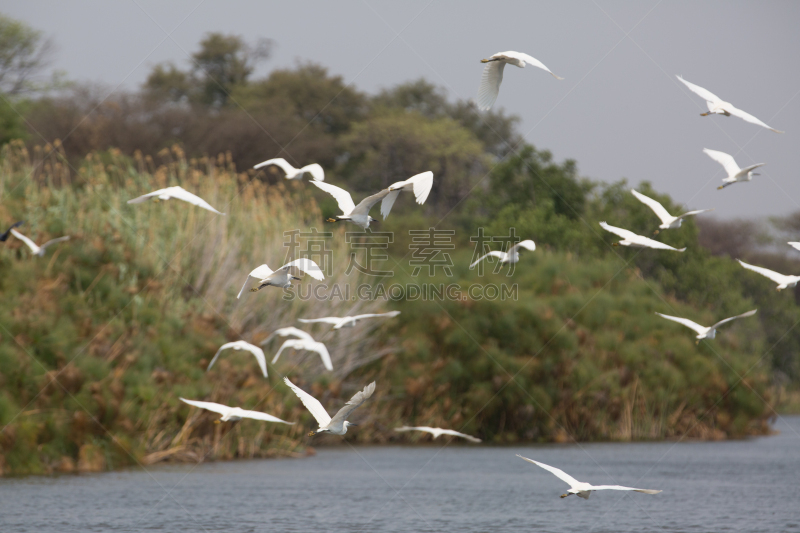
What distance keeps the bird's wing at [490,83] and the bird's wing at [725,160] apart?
3.34 m

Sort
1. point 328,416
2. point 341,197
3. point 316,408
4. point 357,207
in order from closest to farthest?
point 328,416, point 357,207, point 316,408, point 341,197

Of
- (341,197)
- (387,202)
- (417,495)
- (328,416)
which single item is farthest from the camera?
(417,495)

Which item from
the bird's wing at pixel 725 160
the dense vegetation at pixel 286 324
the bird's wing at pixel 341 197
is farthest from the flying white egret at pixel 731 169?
the dense vegetation at pixel 286 324

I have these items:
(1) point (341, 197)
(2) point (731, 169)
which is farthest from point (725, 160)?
(1) point (341, 197)

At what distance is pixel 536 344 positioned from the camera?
29.9 metres

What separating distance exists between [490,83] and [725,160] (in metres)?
A: 3.71

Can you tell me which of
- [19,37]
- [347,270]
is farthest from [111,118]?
[347,270]

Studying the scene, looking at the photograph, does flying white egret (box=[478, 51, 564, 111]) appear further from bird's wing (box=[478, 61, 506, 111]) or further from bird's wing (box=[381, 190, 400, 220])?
bird's wing (box=[381, 190, 400, 220])

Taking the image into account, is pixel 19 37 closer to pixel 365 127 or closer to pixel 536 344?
pixel 365 127

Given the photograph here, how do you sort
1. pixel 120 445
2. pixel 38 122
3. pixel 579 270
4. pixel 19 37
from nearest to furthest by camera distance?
pixel 120 445 < pixel 579 270 < pixel 38 122 < pixel 19 37

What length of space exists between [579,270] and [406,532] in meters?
17.3

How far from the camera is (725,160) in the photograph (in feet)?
49.8

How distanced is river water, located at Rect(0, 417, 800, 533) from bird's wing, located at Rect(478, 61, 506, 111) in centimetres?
746

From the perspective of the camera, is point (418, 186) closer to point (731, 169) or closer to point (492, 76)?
point (492, 76)
